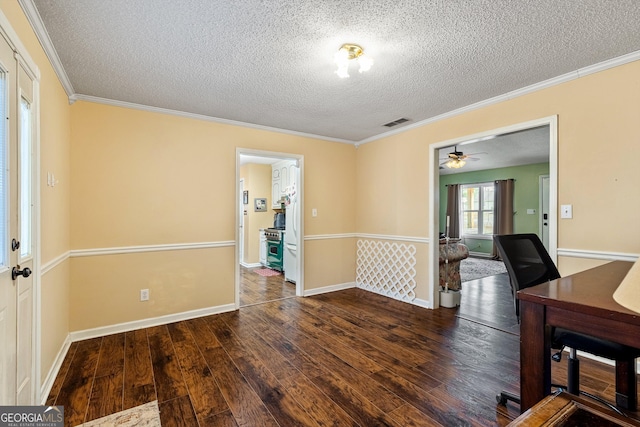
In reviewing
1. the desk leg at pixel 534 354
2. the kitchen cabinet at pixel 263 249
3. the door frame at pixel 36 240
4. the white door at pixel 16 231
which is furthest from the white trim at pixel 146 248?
the desk leg at pixel 534 354

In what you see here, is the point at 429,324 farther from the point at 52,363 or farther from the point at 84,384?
the point at 52,363

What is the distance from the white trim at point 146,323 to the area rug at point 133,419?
1482 mm

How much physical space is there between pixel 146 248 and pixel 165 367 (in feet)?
4.49

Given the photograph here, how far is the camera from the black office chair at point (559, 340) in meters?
1.47

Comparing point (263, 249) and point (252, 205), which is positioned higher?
point (252, 205)

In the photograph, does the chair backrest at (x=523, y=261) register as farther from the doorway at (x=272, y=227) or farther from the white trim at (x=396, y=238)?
the doorway at (x=272, y=227)

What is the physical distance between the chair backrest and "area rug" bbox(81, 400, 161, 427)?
7.37ft

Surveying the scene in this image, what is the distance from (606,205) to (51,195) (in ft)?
14.0

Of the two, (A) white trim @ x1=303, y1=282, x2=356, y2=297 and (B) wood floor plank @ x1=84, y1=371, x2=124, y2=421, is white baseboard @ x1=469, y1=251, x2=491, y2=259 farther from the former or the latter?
(B) wood floor plank @ x1=84, y1=371, x2=124, y2=421

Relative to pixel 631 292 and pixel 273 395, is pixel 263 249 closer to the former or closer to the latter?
pixel 273 395

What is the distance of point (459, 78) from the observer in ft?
8.32

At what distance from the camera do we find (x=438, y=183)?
11.7 ft

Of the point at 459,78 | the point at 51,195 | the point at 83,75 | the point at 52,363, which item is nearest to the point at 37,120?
the point at 51,195

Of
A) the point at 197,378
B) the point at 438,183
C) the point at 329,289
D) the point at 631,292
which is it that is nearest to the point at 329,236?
the point at 329,289
